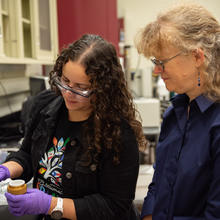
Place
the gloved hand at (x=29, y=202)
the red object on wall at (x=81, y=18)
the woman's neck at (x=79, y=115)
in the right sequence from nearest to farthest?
the gloved hand at (x=29, y=202) < the woman's neck at (x=79, y=115) < the red object on wall at (x=81, y=18)

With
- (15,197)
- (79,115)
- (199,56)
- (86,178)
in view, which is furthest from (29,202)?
(199,56)

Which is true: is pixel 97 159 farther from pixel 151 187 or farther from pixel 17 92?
pixel 17 92

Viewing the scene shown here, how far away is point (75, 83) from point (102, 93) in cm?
11

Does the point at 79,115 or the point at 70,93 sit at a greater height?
the point at 70,93

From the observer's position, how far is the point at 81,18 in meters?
3.30

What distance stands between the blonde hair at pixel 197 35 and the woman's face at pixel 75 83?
0.98 feet

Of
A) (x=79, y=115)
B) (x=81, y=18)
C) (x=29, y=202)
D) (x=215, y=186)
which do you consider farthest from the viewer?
(x=81, y=18)

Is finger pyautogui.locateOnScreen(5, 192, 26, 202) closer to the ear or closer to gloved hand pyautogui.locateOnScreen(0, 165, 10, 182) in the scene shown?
gloved hand pyautogui.locateOnScreen(0, 165, 10, 182)

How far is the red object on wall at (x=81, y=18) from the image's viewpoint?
10.7 ft

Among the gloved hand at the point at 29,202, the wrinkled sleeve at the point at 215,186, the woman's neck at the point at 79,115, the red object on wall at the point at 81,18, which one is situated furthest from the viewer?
the red object on wall at the point at 81,18

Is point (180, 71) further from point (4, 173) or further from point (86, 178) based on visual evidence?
point (4, 173)

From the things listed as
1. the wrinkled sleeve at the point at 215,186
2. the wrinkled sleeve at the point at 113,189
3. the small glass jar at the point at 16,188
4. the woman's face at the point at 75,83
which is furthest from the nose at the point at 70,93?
the wrinkled sleeve at the point at 215,186

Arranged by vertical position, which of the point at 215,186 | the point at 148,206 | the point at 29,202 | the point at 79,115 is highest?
the point at 79,115

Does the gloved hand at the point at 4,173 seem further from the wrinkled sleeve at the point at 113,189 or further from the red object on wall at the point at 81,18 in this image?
the red object on wall at the point at 81,18
